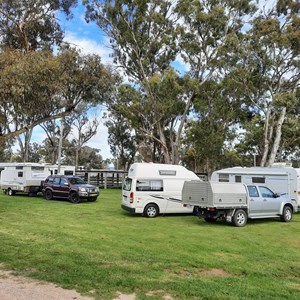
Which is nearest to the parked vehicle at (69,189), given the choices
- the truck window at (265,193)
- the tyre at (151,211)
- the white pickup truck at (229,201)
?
the tyre at (151,211)

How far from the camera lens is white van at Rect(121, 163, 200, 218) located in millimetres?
17031

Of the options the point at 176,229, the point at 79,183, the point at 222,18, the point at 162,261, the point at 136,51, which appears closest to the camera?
the point at 162,261

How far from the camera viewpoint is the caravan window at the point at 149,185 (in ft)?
56.2

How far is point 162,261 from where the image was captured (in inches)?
316

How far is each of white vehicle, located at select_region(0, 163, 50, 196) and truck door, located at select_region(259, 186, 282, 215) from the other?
17945 millimetres

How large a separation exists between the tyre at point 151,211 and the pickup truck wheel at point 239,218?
4.05 meters

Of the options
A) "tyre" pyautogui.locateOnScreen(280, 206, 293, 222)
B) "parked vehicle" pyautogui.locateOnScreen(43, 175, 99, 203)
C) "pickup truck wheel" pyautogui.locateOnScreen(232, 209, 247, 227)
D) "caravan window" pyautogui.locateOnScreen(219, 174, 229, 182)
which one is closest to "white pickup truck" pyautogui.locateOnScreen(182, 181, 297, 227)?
"pickup truck wheel" pyautogui.locateOnScreen(232, 209, 247, 227)

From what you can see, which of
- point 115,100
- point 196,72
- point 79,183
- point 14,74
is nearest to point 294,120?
point 196,72

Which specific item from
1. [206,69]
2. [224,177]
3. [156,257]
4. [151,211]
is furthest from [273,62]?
[156,257]

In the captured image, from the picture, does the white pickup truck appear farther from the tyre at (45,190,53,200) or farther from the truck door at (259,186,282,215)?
the tyre at (45,190,53,200)

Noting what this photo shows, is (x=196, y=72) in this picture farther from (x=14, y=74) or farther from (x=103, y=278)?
(x=103, y=278)

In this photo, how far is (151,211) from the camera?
1720cm

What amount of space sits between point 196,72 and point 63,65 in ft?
59.6

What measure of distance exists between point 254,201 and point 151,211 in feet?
15.2
